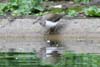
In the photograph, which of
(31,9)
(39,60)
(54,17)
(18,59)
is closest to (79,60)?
(39,60)

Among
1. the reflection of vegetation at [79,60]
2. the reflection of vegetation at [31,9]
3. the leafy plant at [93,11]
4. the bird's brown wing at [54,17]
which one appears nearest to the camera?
the reflection of vegetation at [79,60]

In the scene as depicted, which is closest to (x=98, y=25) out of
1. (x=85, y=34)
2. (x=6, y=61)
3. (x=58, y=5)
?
(x=85, y=34)

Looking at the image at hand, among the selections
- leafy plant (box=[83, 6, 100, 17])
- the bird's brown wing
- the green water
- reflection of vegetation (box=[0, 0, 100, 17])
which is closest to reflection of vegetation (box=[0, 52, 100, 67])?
the green water

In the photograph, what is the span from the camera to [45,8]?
11641 millimetres

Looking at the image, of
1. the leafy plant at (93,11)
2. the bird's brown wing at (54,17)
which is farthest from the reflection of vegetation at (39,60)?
the leafy plant at (93,11)

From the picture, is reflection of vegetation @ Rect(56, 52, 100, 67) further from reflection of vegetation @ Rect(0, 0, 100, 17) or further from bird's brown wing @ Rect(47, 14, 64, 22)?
reflection of vegetation @ Rect(0, 0, 100, 17)

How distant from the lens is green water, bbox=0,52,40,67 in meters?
8.20

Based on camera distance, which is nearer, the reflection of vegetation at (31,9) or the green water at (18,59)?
the green water at (18,59)

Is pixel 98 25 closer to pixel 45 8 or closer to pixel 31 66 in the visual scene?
pixel 45 8

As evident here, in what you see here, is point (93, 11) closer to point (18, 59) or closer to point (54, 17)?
point (54, 17)

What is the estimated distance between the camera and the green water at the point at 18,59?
820 centimetres

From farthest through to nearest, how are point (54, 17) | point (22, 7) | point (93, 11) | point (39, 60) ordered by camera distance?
point (22, 7) → point (93, 11) → point (54, 17) → point (39, 60)

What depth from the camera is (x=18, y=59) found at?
339 inches

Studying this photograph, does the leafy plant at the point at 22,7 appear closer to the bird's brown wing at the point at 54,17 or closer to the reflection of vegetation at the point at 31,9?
the reflection of vegetation at the point at 31,9
